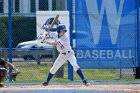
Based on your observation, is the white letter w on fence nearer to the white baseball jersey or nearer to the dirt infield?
the dirt infield

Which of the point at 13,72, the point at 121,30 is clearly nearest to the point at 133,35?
the point at 121,30

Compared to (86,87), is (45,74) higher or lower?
lower

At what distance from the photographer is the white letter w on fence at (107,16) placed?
17.6 m

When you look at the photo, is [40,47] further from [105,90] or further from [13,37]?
[105,90]

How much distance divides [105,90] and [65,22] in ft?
13.8

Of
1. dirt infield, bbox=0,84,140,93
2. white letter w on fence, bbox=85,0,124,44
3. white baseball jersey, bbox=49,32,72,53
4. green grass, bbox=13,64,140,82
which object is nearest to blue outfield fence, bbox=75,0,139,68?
white letter w on fence, bbox=85,0,124,44

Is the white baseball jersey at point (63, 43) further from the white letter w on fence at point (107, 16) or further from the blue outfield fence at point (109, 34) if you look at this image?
the white letter w on fence at point (107, 16)

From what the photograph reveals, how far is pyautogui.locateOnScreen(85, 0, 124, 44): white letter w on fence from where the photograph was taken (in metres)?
17.6

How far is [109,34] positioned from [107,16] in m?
0.63

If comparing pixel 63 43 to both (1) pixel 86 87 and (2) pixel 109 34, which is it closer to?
(1) pixel 86 87

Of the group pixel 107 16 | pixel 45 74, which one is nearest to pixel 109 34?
pixel 107 16

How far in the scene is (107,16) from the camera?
17.6 meters

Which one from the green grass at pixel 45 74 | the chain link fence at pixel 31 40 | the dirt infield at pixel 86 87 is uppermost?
the chain link fence at pixel 31 40

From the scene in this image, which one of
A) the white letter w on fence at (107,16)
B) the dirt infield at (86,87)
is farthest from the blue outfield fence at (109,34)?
the dirt infield at (86,87)
